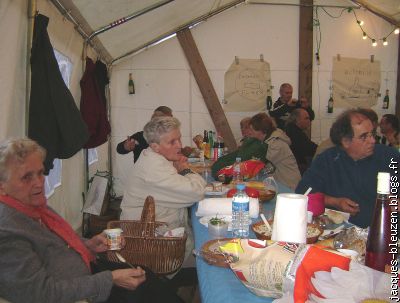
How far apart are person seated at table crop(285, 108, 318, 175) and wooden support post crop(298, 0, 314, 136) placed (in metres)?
1.75

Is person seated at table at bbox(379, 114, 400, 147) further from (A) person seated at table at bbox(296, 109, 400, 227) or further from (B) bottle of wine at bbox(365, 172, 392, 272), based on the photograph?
(B) bottle of wine at bbox(365, 172, 392, 272)

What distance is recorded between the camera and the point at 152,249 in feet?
6.07

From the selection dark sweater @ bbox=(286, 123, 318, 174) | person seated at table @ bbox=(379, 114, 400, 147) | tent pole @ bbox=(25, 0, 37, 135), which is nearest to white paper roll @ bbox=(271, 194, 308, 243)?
tent pole @ bbox=(25, 0, 37, 135)

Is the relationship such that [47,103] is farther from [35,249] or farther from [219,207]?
[219,207]

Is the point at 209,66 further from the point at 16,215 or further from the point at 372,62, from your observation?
the point at 16,215

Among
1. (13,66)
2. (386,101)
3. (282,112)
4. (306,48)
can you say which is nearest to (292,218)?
(13,66)

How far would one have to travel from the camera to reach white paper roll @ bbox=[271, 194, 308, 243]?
3.92 ft

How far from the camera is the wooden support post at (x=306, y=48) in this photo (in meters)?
5.86

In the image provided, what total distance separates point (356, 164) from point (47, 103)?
1749 mm

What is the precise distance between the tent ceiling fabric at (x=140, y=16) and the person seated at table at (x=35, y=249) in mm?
1698

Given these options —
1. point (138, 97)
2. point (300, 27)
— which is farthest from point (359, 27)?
point (138, 97)

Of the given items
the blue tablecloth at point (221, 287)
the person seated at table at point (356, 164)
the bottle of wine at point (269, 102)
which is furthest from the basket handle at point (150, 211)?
the bottle of wine at point (269, 102)

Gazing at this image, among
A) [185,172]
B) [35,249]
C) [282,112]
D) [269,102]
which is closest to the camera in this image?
[35,249]

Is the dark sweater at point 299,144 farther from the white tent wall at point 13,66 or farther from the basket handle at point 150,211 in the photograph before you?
the white tent wall at point 13,66
